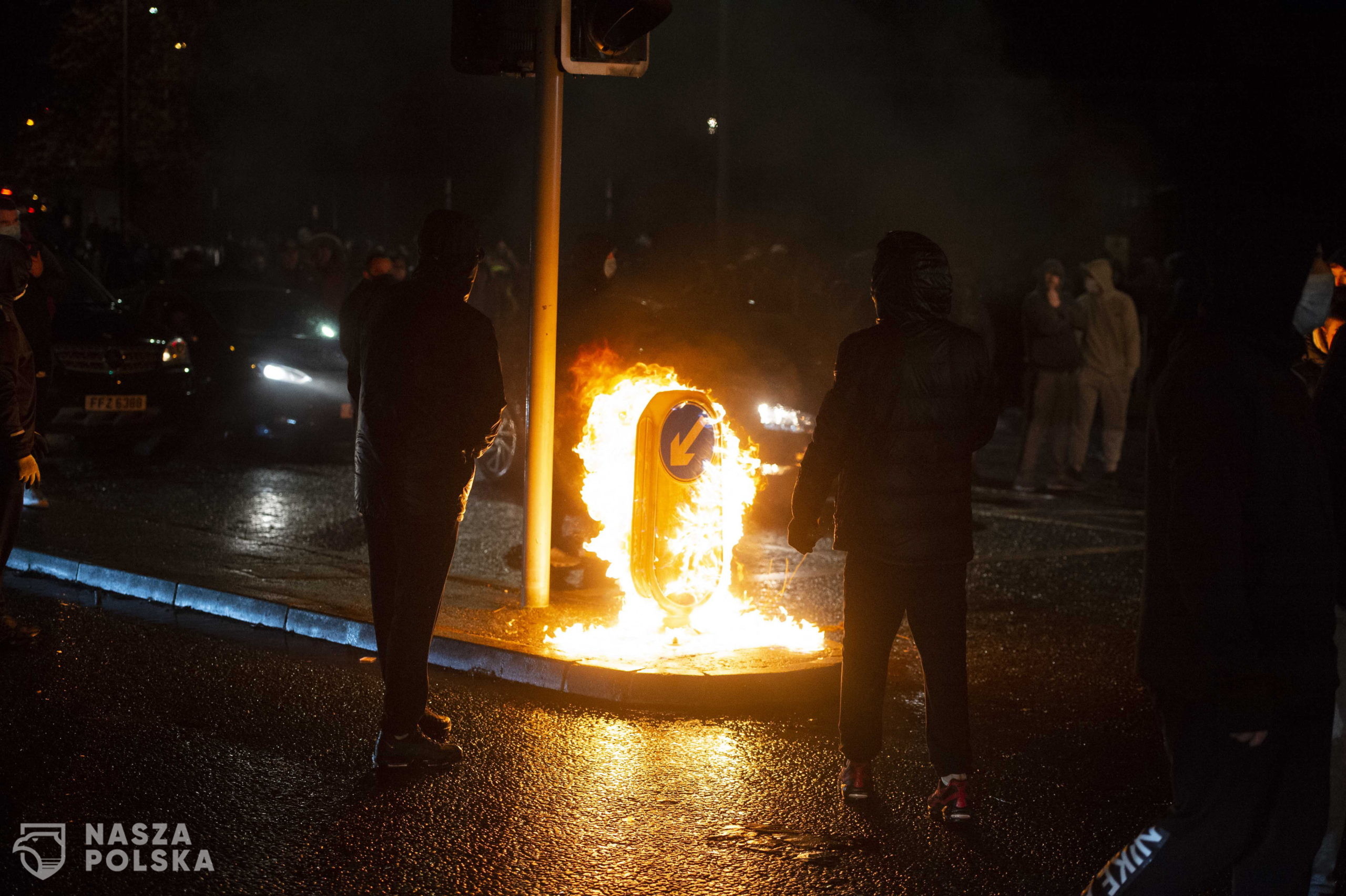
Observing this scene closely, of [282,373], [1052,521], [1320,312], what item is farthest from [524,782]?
[282,373]

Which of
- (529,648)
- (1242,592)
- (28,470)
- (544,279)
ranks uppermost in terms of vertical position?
(544,279)

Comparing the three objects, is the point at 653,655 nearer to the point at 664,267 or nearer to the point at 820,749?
the point at 820,749

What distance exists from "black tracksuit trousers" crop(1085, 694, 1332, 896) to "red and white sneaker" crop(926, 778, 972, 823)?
1254 millimetres

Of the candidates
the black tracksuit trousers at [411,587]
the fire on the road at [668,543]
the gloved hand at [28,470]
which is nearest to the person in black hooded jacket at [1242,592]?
the black tracksuit trousers at [411,587]

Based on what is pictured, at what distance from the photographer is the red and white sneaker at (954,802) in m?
4.08

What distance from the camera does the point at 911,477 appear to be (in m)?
3.93

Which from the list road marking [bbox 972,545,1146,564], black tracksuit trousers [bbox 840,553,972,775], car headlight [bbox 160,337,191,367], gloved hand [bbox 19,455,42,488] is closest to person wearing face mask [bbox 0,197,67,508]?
gloved hand [bbox 19,455,42,488]

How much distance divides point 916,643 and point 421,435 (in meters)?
1.71

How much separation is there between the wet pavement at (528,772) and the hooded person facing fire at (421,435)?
34 cm

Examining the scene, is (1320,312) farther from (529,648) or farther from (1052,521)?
(1052,521)

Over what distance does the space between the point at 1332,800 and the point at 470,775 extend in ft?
8.56

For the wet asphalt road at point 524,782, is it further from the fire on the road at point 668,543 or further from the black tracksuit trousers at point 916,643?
the fire on the road at point 668,543

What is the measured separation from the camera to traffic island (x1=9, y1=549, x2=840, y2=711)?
17.4 feet

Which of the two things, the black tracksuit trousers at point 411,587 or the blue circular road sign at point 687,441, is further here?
the blue circular road sign at point 687,441
